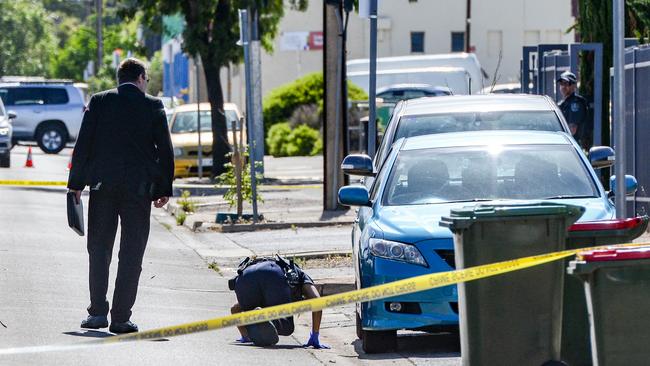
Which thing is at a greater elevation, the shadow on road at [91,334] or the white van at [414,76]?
the white van at [414,76]

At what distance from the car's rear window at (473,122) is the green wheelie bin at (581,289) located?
12.9 ft

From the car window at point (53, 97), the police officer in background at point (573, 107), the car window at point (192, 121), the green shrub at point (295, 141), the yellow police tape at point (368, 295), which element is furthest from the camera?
the car window at point (53, 97)

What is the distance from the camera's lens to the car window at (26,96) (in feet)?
140

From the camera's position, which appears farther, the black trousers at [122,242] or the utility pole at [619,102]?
the black trousers at [122,242]

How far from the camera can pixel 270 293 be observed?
31.8 feet

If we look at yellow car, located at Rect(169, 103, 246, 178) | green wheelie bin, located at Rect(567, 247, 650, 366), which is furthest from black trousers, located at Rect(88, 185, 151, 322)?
yellow car, located at Rect(169, 103, 246, 178)

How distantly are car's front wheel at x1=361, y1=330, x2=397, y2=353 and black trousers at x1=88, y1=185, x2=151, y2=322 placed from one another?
4.99 ft

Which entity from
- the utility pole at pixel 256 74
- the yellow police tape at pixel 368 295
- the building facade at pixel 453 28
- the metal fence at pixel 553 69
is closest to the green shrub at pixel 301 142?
the utility pole at pixel 256 74

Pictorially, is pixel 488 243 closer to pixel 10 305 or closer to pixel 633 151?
pixel 10 305

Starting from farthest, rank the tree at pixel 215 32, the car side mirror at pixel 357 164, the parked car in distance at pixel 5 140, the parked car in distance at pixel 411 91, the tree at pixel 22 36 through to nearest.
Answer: the tree at pixel 22 36, the parked car in distance at pixel 411 91, the parked car in distance at pixel 5 140, the tree at pixel 215 32, the car side mirror at pixel 357 164

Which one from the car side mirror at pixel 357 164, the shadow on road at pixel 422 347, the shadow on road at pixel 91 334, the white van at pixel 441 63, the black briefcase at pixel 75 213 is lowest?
the shadow on road at pixel 422 347

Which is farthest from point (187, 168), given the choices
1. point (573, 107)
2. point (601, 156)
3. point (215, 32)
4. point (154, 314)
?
point (601, 156)

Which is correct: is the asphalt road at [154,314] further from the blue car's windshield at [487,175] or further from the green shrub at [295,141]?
the green shrub at [295,141]

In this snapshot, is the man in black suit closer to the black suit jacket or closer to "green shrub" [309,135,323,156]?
the black suit jacket
